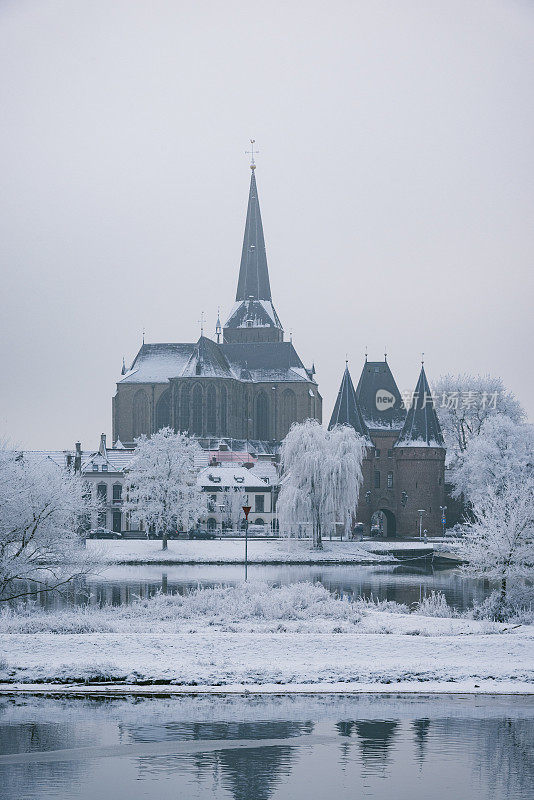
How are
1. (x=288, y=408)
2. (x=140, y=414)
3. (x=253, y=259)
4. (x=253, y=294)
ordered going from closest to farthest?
(x=140, y=414) < (x=288, y=408) < (x=253, y=259) < (x=253, y=294)

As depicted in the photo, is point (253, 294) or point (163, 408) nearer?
point (163, 408)

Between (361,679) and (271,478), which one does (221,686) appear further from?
(271,478)

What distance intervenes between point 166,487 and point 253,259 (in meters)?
58.3

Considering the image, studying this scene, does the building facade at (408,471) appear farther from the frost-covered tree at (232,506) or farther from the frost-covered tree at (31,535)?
the frost-covered tree at (31,535)

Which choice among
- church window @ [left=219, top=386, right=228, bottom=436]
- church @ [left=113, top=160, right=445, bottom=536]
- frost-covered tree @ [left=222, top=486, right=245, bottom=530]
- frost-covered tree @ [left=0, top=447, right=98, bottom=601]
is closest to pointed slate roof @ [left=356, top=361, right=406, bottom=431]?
church @ [left=113, top=160, right=445, bottom=536]

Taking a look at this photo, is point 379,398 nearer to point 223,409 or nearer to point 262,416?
point 223,409

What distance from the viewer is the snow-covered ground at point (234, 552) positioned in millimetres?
59625

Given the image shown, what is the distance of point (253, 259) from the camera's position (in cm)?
12050

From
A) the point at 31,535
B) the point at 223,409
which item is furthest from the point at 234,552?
the point at 223,409

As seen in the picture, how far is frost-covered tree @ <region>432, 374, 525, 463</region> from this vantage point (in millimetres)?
88938

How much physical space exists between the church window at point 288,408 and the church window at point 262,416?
73.3 inches

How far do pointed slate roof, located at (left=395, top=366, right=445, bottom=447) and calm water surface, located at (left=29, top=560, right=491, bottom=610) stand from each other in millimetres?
23480

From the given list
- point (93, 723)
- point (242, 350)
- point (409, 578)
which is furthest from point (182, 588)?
point (242, 350)

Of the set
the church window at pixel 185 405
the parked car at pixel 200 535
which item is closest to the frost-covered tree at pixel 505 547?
the parked car at pixel 200 535
